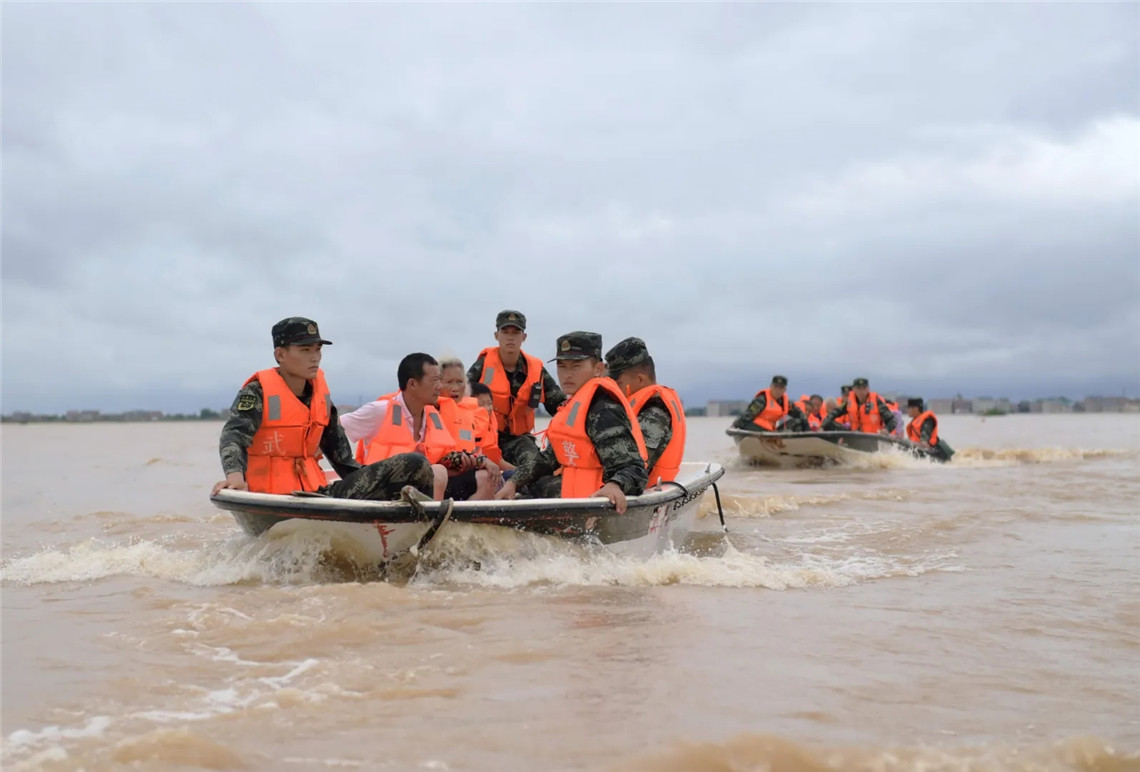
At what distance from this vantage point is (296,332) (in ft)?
19.0

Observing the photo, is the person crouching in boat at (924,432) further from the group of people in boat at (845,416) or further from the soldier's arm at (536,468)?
the soldier's arm at (536,468)

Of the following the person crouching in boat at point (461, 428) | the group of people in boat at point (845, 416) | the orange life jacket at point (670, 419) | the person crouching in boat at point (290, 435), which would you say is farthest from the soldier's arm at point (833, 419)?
the person crouching in boat at point (290, 435)

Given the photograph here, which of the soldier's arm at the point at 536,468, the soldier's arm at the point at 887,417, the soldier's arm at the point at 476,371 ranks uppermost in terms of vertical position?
the soldier's arm at the point at 476,371

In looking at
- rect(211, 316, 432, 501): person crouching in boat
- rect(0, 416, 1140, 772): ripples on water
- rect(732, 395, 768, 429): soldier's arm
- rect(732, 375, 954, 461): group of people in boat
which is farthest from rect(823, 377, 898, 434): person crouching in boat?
rect(211, 316, 432, 501): person crouching in boat

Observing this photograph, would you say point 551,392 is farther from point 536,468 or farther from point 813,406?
point 813,406

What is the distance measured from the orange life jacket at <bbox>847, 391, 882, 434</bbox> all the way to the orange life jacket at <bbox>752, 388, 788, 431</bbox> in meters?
1.31

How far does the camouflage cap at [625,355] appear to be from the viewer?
22.0ft

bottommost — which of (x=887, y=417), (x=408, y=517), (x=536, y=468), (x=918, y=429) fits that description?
(x=408, y=517)

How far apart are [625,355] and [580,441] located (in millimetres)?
984

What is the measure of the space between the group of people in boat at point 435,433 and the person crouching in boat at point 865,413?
1207 cm

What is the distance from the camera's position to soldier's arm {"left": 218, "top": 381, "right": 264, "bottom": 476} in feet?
18.6

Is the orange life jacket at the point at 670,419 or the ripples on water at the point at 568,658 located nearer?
the ripples on water at the point at 568,658

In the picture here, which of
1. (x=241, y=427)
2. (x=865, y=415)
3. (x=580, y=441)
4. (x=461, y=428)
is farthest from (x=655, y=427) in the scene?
(x=865, y=415)

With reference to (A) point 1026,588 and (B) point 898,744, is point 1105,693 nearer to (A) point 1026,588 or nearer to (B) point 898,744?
(B) point 898,744
